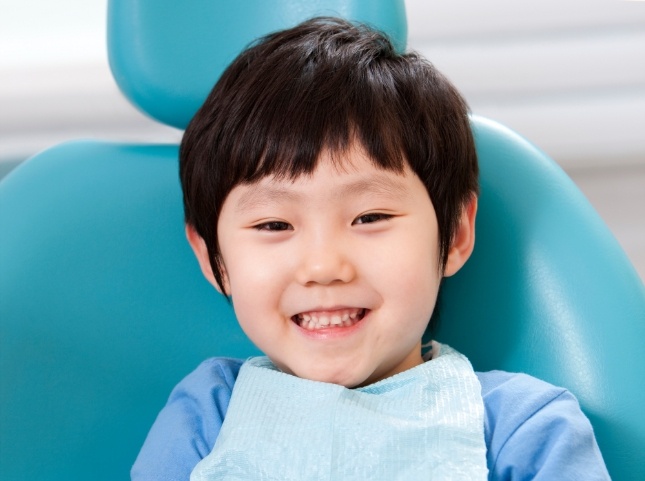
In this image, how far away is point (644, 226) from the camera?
5.78ft

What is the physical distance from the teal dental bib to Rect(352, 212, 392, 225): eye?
14cm

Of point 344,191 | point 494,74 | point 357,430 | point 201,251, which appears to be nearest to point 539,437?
point 357,430

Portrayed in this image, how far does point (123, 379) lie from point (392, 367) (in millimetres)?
279

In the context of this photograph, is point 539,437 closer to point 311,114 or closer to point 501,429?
point 501,429

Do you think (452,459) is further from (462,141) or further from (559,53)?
(559,53)

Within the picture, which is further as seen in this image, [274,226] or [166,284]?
[166,284]

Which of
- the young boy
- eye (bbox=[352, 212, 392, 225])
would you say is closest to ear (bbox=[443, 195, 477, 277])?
the young boy

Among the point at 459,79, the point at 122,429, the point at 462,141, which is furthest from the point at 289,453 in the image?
the point at 459,79

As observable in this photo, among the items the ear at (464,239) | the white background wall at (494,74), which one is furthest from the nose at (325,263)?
the white background wall at (494,74)

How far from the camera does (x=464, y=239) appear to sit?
1.02m

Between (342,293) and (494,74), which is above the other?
(494,74)

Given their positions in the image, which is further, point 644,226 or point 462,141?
point 644,226

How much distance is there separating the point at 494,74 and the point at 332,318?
2.74 feet

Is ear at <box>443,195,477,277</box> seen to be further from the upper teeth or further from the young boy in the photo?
the upper teeth
